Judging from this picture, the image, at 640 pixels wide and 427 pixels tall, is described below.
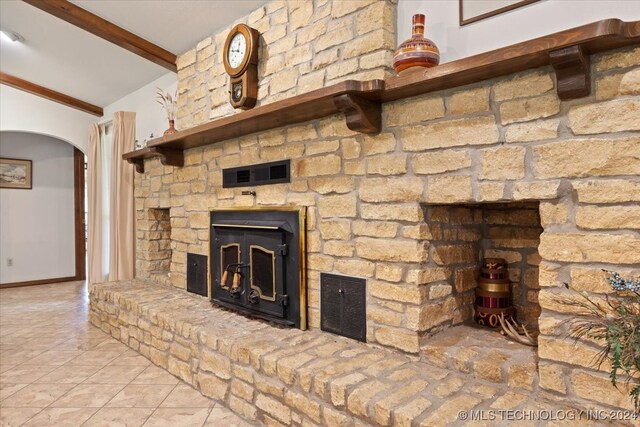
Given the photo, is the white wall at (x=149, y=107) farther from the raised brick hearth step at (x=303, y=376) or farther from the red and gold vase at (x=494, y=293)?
the red and gold vase at (x=494, y=293)

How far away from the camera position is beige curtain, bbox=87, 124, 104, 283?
505 cm

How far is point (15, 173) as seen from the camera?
5.82m

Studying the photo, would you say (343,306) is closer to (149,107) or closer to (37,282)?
(149,107)

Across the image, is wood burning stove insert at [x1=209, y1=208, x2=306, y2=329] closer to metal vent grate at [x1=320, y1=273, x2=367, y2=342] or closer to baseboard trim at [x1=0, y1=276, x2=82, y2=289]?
metal vent grate at [x1=320, y1=273, x2=367, y2=342]

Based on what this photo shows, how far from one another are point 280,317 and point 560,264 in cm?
156

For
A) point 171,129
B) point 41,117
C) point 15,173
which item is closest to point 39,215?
point 15,173

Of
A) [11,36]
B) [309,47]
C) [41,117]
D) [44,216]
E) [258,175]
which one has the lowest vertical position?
[44,216]

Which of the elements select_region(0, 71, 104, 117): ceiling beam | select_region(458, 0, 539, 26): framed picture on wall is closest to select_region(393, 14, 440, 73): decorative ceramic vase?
select_region(458, 0, 539, 26): framed picture on wall

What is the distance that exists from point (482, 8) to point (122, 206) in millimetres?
4096

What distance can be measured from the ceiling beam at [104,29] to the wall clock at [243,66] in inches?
41.1

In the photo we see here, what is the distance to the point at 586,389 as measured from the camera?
1.41m

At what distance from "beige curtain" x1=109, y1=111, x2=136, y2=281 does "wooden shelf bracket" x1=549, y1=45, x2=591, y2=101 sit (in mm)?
4245

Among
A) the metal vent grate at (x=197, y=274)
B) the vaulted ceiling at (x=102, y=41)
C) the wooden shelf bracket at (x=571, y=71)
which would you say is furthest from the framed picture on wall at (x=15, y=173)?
the wooden shelf bracket at (x=571, y=71)

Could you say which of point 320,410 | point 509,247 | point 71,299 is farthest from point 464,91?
point 71,299
